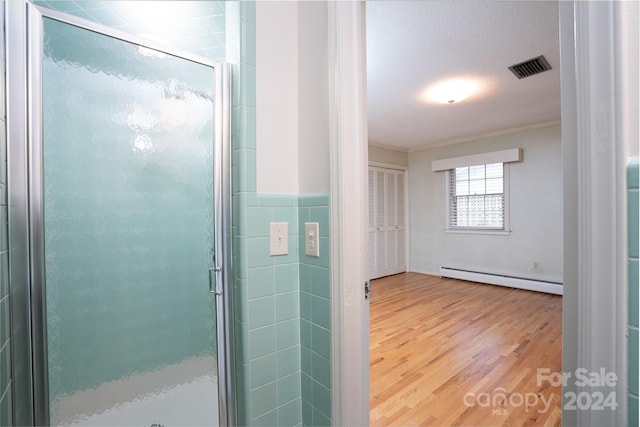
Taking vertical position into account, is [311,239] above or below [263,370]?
above

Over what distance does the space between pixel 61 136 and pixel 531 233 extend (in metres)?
5.34

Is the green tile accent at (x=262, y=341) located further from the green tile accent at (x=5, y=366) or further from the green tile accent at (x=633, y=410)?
the green tile accent at (x=633, y=410)

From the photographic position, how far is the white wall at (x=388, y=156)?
524 centimetres

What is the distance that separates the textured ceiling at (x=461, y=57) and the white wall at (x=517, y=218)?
0.48 meters

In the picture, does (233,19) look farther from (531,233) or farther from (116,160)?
(531,233)

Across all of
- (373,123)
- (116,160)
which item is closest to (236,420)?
(116,160)

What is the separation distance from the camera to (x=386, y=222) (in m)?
5.45

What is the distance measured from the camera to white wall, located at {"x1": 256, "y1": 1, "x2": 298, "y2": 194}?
1.07 meters

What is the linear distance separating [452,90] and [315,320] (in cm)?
299

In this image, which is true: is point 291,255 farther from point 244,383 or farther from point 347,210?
point 244,383

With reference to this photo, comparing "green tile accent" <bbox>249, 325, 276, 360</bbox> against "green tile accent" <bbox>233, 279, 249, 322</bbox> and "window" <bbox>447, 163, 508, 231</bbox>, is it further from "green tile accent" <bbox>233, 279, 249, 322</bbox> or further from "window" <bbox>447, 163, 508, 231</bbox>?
"window" <bbox>447, 163, 508, 231</bbox>

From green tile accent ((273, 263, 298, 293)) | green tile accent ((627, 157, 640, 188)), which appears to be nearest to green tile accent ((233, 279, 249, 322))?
green tile accent ((273, 263, 298, 293))

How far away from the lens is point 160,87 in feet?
3.74

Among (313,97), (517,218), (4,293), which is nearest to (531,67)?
(313,97)
